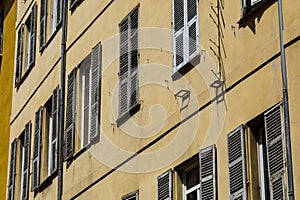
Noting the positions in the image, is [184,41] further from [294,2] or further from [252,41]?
[294,2]

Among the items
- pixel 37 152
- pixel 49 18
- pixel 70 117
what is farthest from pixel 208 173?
pixel 49 18

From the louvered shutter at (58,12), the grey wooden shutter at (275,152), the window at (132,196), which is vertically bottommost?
the grey wooden shutter at (275,152)

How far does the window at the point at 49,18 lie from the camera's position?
20.9m

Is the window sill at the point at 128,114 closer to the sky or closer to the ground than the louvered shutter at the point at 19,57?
closer to the ground

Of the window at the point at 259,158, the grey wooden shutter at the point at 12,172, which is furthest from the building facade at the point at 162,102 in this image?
the grey wooden shutter at the point at 12,172

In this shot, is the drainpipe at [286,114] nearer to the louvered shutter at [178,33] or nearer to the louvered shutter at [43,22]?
the louvered shutter at [178,33]

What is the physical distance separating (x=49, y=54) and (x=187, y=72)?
7.40 m

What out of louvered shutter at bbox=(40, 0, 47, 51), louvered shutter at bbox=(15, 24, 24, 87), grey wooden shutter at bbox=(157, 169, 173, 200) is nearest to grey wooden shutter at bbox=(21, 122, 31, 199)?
louvered shutter at bbox=(40, 0, 47, 51)

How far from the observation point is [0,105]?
85.3 feet

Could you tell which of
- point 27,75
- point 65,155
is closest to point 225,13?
point 65,155

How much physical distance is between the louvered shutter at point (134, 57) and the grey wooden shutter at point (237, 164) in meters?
3.61

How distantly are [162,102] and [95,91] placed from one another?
3.10m

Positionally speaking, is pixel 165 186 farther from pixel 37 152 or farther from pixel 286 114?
pixel 37 152

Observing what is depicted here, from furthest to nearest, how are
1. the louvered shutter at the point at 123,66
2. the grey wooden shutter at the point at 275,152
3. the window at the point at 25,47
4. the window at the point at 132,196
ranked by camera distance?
the window at the point at 25,47
the louvered shutter at the point at 123,66
the window at the point at 132,196
the grey wooden shutter at the point at 275,152
